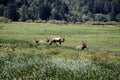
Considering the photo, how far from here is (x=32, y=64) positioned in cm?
2384

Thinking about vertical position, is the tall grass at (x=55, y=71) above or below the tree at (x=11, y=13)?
above

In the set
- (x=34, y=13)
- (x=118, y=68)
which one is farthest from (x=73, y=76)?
(x=34, y=13)

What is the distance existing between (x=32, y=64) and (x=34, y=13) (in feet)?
512

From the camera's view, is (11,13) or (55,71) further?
(11,13)

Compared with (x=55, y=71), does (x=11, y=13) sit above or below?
below

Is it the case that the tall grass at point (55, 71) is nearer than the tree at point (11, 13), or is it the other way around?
the tall grass at point (55, 71)

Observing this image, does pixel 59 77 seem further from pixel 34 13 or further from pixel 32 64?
pixel 34 13

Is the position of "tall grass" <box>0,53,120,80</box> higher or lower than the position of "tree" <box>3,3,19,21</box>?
higher

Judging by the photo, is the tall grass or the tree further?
the tree

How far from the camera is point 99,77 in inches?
793

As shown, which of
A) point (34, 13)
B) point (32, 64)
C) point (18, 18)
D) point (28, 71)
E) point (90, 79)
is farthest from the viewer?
point (34, 13)

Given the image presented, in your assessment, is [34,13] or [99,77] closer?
[99,77]

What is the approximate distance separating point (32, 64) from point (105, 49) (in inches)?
851

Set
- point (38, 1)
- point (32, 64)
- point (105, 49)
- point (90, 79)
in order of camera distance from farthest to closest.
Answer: point (38, 1) → point (105, 49) → point (32, 64) → point (90, 79)
